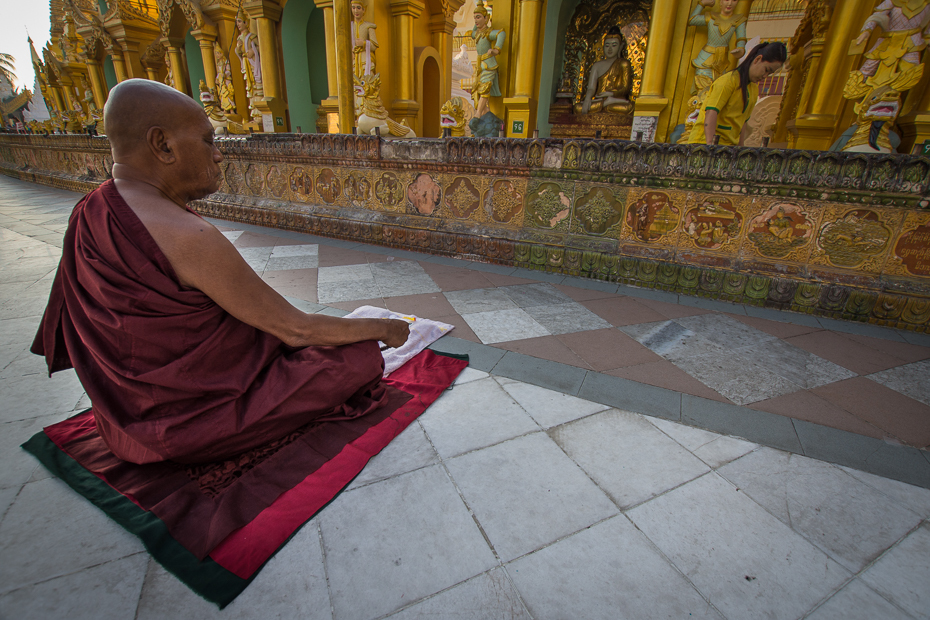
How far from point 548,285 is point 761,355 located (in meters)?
1.86

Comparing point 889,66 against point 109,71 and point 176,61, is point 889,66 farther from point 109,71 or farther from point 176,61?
point 109,71

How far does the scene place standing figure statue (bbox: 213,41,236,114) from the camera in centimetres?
1171

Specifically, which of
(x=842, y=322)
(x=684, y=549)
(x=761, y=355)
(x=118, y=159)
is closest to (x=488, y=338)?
(x=684, y=549)

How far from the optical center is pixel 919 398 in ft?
7.70

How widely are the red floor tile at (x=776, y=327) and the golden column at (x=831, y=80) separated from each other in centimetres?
539

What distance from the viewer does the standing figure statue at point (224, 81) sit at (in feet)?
38.4

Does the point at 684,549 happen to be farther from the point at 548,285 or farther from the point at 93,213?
the point at 548,285

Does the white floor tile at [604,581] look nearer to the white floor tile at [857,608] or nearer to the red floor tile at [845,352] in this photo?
the white floor tile at [857,608]

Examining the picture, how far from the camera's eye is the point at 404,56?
10023 mm

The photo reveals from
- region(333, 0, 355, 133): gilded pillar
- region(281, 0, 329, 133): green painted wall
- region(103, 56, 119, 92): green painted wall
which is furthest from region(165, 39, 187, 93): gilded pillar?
region(103, 56, 119, 92): green painted wall

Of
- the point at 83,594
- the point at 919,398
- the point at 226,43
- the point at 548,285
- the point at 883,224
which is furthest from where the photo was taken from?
the point at 226,43

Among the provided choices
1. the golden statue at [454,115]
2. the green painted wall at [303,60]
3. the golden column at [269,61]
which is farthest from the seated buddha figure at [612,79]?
the golden column at [269,61]

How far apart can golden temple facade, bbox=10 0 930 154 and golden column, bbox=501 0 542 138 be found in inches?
1.1

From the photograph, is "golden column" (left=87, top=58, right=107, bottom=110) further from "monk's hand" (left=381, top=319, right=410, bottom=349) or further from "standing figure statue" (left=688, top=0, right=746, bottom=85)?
"monk's hand" (left=381, top=319, right=410, bottom=349)
